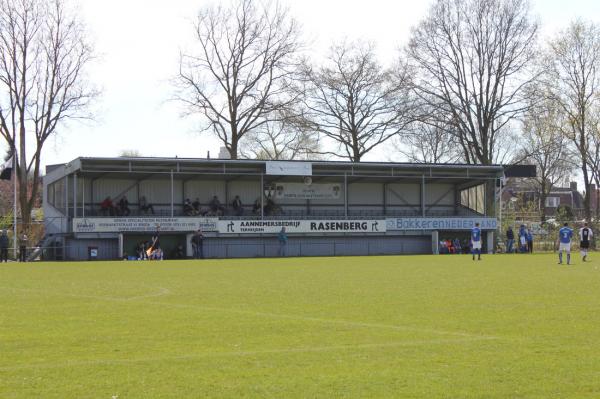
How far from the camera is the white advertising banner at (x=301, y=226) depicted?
50.3 m

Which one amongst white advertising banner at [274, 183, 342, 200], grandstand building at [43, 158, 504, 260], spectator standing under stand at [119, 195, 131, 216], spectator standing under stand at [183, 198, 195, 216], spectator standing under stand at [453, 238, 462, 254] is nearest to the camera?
grandstand building at [43, 158, 504, 260]

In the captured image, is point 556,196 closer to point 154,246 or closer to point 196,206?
point 196,206

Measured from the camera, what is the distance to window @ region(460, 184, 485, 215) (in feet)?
196

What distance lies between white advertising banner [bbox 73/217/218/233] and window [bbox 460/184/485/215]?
64.2 feet

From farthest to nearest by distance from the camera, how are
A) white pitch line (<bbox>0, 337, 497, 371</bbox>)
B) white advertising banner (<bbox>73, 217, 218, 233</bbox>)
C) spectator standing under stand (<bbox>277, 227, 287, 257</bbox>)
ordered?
1. spectator standing under stand (<bbox>277, 227, 287, 257</bbox>)
2. white advertising banner (<bbox>73, 217, 218, 233</bbox>)
3. white pitch line (<bbox>0, 337, 497, 371</bbox>)

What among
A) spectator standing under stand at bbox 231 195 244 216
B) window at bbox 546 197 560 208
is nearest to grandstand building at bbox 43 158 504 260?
spectator standing under stand at bbox 231 195 244 216

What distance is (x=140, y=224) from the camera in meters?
48.1

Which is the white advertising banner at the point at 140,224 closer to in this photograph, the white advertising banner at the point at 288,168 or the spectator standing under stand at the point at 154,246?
the spectator standing under stand at the point at 154,246

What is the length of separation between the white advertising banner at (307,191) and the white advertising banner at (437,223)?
5.49m

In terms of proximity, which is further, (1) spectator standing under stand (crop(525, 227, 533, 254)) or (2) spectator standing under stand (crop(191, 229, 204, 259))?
(1) spectator standing under stand (crop(525, 227, 533, 254))

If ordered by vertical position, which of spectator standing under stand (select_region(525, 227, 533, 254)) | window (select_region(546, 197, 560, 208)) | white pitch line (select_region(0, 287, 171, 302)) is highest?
window (select_region(546, 197, 560, 208))

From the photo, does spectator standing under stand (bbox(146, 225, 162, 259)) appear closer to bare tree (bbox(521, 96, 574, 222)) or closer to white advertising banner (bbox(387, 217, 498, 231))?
white advertising banner (bbox(387, 217, 498, 231))

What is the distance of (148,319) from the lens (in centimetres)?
1401

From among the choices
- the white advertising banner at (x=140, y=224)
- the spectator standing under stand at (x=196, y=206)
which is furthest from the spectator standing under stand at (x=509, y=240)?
the spectator standing under stand at (x=196, y=206)
